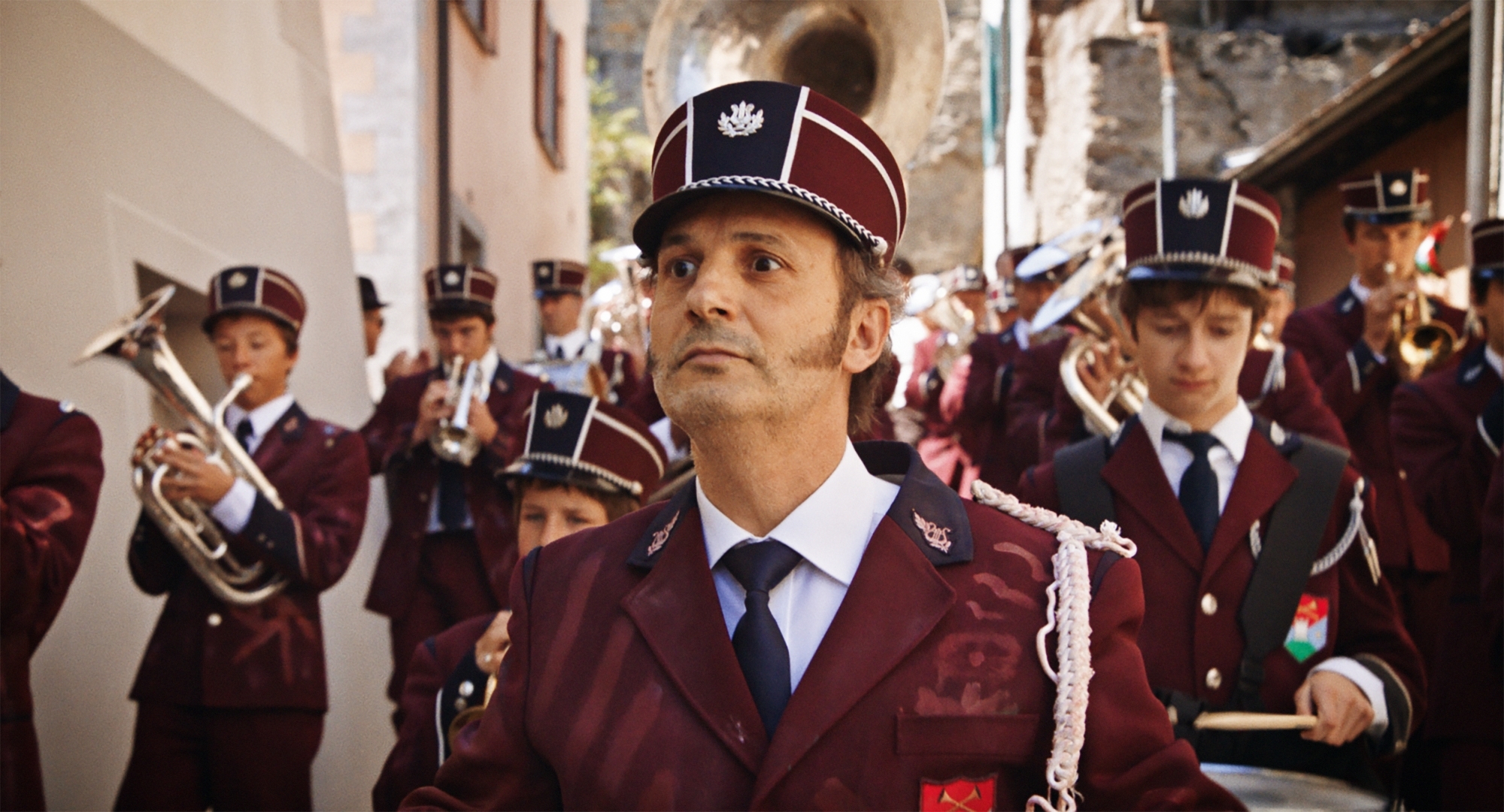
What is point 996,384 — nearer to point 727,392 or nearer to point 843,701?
point 727,392

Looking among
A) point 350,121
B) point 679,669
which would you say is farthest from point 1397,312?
point 350,121

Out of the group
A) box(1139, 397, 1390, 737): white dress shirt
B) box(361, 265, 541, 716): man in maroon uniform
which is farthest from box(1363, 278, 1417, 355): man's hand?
box(361, 265, 541, 716): man in maroon uniform

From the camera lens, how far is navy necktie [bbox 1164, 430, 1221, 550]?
10.9 ft

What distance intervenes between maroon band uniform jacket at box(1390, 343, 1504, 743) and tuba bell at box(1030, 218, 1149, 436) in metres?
0.90

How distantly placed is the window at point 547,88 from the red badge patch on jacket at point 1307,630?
43.4 feet

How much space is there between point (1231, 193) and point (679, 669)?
228 cm

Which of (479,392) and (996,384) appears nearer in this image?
(479,392)

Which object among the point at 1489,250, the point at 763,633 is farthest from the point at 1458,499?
the point at 763,633

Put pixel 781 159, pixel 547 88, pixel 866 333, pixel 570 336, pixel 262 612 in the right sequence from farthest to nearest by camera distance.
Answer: pixel 547 88 → pixel 570 336 → pixel 262 612 → pixel 866 333 → pixel 781 159

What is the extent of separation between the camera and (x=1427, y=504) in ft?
15.5

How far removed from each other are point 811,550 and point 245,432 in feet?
11.6

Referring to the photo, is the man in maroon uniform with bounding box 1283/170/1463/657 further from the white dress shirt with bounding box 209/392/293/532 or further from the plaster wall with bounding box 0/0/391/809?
the plaster wall with bounding box 0/0/391/809

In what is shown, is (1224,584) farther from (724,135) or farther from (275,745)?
(275,745)

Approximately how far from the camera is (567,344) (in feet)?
29.9
